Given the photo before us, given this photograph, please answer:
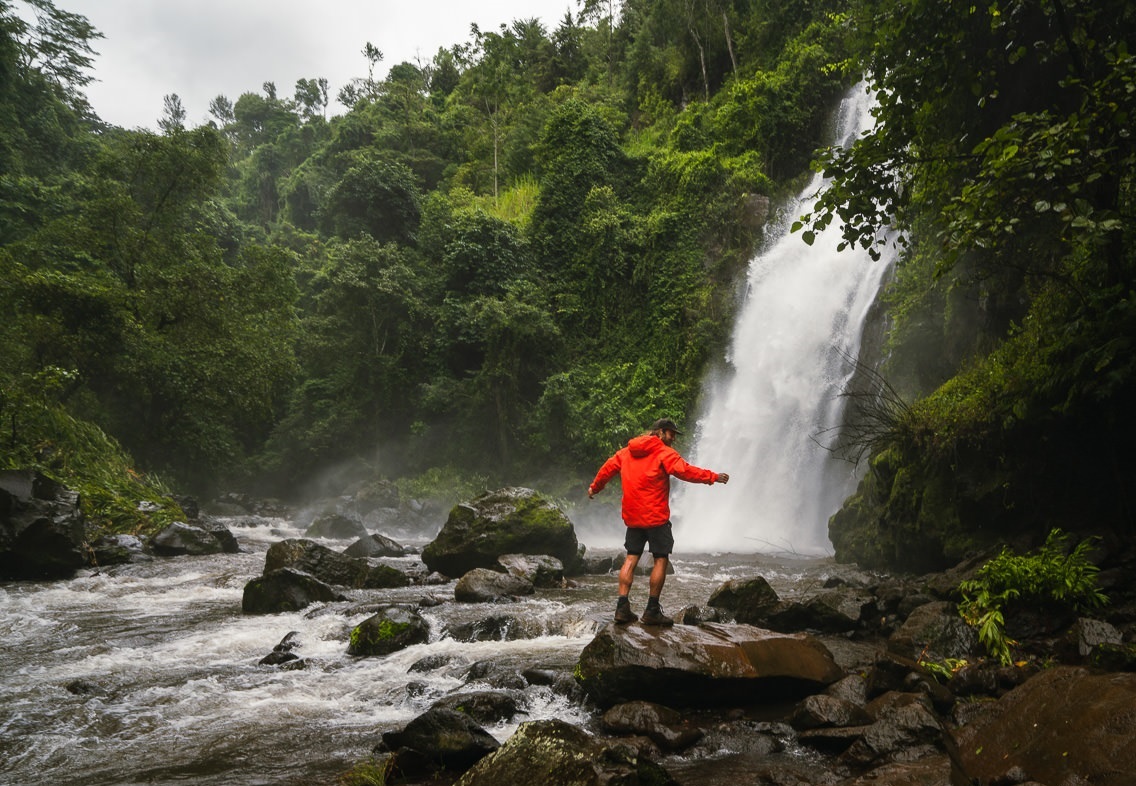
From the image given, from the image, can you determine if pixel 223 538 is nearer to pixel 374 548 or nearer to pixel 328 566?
pixel 374 548

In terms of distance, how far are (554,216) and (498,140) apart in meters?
11.3

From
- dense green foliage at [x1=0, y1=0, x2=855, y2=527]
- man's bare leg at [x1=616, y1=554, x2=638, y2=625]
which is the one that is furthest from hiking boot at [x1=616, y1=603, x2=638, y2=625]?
dense green foliage at [x1=0, y1=0, x2=855, y2=527]

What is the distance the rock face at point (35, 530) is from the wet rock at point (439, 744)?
9.45 m

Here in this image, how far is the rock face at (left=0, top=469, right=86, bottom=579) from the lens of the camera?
33.9 feet

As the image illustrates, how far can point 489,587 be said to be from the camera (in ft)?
30.9

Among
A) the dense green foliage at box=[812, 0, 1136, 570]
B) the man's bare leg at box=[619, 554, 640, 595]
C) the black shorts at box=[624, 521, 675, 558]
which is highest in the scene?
the dense green foliage at box=[812, 0, 1136, 570]

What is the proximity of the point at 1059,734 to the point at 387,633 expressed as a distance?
5692mm

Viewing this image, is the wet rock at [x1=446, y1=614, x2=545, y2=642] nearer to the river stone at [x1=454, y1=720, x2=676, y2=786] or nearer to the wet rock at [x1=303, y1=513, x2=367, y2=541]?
the river stone at [x1=454, y1=720, x2=676, y2=786]

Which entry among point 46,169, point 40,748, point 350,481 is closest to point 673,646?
point 40,748

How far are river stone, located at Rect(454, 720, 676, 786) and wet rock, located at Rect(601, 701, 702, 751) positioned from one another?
0.70 metres

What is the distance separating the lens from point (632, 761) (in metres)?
3.67

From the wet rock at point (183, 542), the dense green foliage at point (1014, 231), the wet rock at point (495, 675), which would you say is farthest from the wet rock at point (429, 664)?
the wet rock at point (183, 542)

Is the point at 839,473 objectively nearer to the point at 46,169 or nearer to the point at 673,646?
the point at 673,646

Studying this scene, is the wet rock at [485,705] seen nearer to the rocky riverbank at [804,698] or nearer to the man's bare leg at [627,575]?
the rocky riverbank at [804,698]
